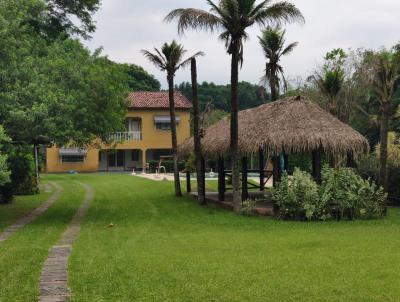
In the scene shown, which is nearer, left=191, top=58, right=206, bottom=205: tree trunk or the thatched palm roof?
the thatched palm roof

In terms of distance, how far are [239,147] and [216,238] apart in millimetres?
5593

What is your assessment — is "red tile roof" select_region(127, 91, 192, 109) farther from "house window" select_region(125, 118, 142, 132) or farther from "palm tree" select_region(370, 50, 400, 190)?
"palm tree" select_region(370, 50, 400, 190)

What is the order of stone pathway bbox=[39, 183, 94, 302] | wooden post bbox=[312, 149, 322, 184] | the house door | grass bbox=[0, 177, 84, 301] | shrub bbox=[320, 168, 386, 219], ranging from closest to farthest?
1. stone pathway bbox=[39, 183, 94, 302]
2. grass bbox=[0, 177, 84, 301]
3. shrub bbox=[320, 168, 386, 219]
4. wooden post bbox=[312, 149, 322, 184]
5. the house door

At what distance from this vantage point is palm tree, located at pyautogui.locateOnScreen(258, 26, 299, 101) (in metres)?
24.0

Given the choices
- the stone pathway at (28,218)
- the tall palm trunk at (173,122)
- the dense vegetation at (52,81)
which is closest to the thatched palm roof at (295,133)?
the dense vegetation at (52,81)

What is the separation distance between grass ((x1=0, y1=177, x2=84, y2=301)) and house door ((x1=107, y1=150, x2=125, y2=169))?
3278cm

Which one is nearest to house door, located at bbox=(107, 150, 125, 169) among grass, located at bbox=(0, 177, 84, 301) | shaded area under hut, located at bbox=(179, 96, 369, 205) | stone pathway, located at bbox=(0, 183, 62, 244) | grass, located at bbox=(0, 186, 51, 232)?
grass, located at bbox=(0, 186, 51, 232)

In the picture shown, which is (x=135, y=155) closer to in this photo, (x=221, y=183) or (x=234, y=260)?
(x=221, y=183)

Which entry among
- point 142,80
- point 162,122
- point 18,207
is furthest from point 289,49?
point 142,80

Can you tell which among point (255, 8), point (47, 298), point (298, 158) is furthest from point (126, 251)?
point (298, 158)

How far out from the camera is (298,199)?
16.3 meters

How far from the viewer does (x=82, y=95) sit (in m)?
17.3

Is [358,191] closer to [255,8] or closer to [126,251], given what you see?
[255,8]

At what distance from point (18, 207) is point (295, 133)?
420 inches
